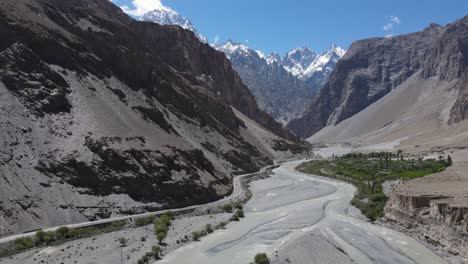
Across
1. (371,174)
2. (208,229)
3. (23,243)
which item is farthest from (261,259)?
(371,174)

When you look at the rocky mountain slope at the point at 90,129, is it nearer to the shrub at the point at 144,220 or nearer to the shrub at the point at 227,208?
the shrub at the point at 144,220

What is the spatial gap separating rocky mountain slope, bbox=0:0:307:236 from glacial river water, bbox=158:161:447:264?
10.3 m

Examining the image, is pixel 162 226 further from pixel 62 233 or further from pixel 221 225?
pixel 62 233

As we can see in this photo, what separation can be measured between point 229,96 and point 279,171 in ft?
242

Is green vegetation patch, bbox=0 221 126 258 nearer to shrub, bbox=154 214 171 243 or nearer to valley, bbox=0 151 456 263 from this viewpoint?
valley, bbox=0 151 456 263

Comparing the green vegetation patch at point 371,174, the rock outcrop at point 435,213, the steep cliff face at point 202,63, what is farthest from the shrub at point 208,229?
the steep cliff face at point 202,63

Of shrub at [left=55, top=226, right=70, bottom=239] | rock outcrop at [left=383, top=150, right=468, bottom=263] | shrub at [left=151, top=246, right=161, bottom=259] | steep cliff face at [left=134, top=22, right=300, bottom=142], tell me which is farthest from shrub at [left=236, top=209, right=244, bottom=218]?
steep cliff face at [left=134, top=22, right=300, bottom=142]

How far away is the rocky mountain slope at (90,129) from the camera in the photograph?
162 feet

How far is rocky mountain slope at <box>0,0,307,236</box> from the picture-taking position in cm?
4947

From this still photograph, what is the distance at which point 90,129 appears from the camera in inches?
2387

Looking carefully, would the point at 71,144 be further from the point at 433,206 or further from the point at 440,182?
the point at 440,182

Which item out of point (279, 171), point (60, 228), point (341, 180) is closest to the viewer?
point (60, 228)

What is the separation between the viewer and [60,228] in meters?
43.1

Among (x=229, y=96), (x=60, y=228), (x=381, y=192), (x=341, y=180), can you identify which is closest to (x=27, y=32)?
(x=60, y=228)
